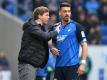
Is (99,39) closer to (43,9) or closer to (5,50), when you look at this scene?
(5,50)

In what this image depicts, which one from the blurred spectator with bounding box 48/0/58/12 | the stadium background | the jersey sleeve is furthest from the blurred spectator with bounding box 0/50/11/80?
the jersey sleeve

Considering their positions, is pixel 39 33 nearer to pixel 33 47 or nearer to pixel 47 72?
pixel 33 47

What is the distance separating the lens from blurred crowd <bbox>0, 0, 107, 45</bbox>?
20.8 m

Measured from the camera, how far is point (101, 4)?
Result: 22594mm

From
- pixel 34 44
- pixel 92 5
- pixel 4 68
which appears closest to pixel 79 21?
pixel 92 5

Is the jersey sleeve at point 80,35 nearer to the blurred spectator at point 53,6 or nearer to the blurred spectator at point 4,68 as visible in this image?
the blurred spectator at point 4,68

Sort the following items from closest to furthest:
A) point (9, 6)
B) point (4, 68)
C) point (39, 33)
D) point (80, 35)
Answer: point (39, 33)
point (80, 35)
point (4, 68)
point (9, 6)

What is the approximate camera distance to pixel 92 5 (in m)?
23.2

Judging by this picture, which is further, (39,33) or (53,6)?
(53,6)

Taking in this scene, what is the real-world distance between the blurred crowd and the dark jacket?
9264 mm

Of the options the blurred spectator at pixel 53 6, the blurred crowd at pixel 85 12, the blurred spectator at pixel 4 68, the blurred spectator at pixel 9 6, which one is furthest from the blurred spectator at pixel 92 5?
the blurred spectator at pixel 4 68

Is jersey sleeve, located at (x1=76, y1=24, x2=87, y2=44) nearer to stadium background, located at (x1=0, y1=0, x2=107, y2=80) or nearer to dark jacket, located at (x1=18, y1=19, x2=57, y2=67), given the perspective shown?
dark jacket, located at (x1=18, y1=19, x2=57, y2=67)

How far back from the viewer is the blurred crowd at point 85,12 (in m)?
20.8

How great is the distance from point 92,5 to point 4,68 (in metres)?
4.48
